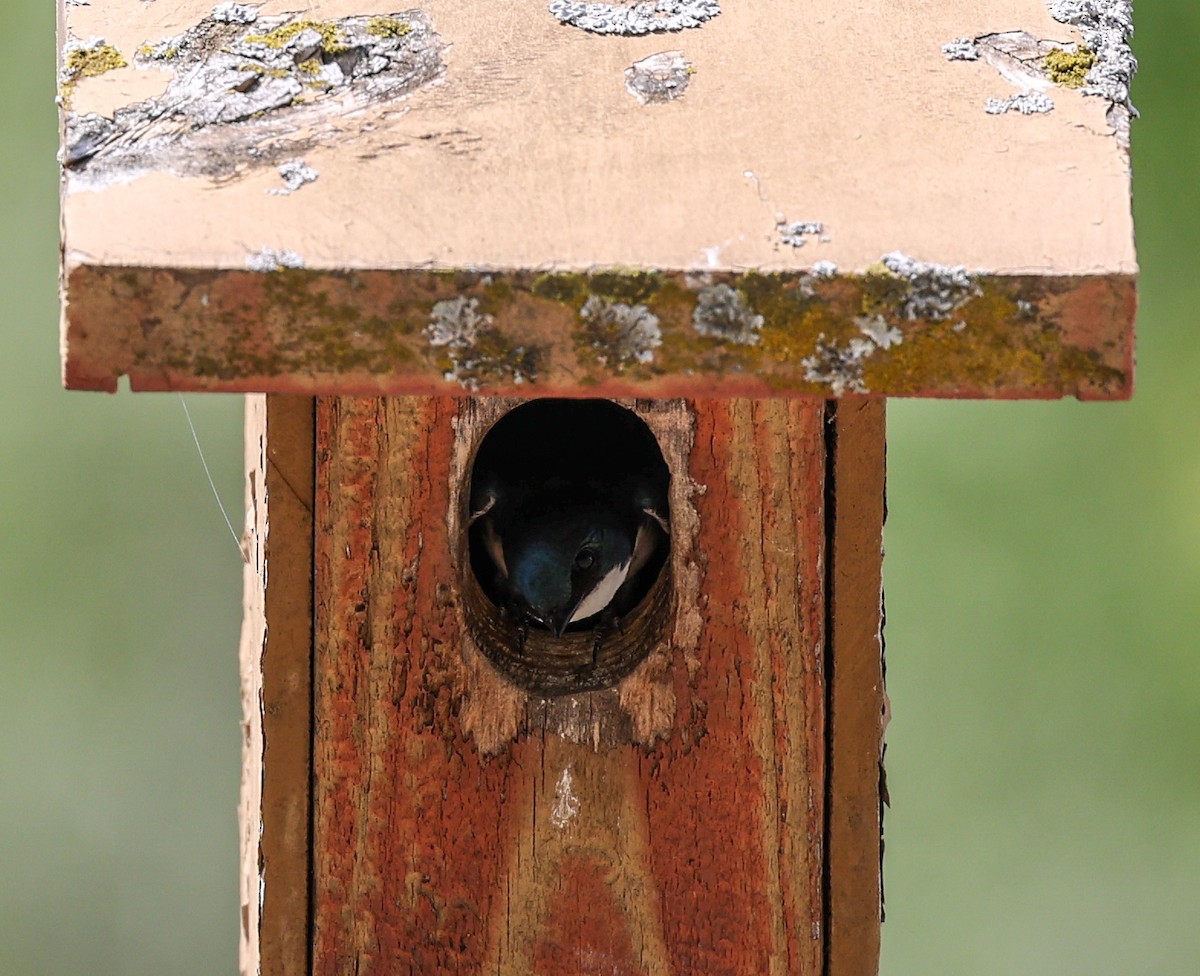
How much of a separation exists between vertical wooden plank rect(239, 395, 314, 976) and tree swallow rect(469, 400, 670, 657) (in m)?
0.28

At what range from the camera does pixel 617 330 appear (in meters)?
1.15

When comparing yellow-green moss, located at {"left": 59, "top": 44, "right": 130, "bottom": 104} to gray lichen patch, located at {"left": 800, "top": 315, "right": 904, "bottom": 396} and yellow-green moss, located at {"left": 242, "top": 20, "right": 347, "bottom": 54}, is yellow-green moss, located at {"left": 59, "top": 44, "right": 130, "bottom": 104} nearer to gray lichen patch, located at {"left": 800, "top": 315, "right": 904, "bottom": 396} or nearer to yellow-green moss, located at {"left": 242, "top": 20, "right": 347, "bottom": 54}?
yellow-green moss, located at {"left": 242, "top": 20, "right": 347, "bottom": 54}

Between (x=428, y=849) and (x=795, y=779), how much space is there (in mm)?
343

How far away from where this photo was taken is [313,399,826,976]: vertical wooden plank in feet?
5.21

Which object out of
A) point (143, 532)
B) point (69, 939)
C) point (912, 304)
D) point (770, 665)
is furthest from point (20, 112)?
Answer: point (912, 304)

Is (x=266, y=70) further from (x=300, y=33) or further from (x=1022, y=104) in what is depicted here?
(x=1022, y=104)

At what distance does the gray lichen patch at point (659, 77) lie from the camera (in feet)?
4.25

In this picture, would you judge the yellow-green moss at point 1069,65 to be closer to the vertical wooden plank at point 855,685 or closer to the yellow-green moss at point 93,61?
the vertical wooden plank at point 855,685

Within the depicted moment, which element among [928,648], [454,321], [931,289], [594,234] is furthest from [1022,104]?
[928,648]

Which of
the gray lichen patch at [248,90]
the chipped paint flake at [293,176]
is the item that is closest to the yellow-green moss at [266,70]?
the gray lichen patch at [248,90]

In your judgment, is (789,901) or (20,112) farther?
(20,112)

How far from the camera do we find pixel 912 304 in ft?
3.75

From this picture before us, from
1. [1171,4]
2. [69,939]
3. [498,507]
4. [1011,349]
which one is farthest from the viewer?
[69,939]

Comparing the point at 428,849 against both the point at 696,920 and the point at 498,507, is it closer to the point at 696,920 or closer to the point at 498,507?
the point at 696,920
